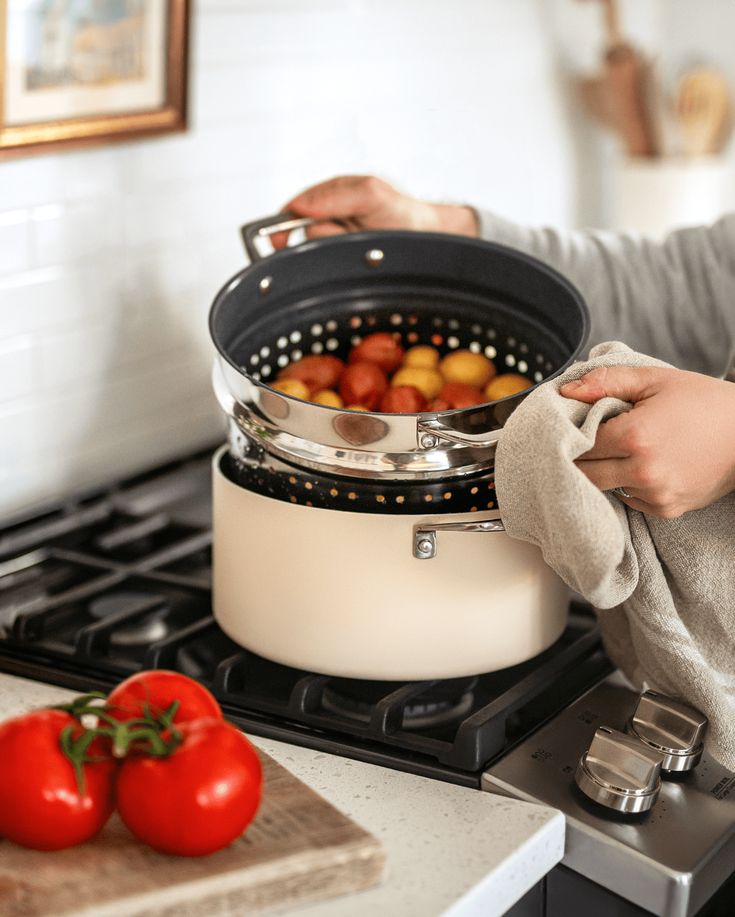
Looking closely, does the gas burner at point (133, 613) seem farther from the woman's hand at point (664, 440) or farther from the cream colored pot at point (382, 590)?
the woman's hand at point (664, 440)

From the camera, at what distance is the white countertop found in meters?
0.69

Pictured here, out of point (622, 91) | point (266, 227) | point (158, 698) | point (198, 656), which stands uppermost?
point (622, 91)

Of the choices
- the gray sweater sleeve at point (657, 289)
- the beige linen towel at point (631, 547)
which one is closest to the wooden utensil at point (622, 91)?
the gray sweater sleeve at point (657, 289)

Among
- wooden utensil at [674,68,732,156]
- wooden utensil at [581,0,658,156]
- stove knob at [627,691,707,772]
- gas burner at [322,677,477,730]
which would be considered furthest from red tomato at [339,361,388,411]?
wooden utensil at [674,68,732,156]

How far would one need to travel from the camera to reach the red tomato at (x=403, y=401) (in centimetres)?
99

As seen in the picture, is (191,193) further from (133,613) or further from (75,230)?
(133,613)

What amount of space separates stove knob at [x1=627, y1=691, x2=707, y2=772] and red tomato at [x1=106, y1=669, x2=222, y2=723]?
299 mm

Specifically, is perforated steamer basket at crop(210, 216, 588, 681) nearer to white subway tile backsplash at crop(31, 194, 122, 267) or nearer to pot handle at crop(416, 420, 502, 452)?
pot handle at crop(416, 420, 502, 452)

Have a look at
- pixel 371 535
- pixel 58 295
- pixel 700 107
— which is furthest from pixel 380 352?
pixel 700 107

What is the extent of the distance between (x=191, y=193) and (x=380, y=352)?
413mm

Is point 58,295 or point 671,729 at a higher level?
point 58,295

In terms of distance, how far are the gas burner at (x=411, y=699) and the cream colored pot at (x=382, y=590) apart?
0.03m

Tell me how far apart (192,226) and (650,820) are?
859mm

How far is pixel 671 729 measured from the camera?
825 millimetres
